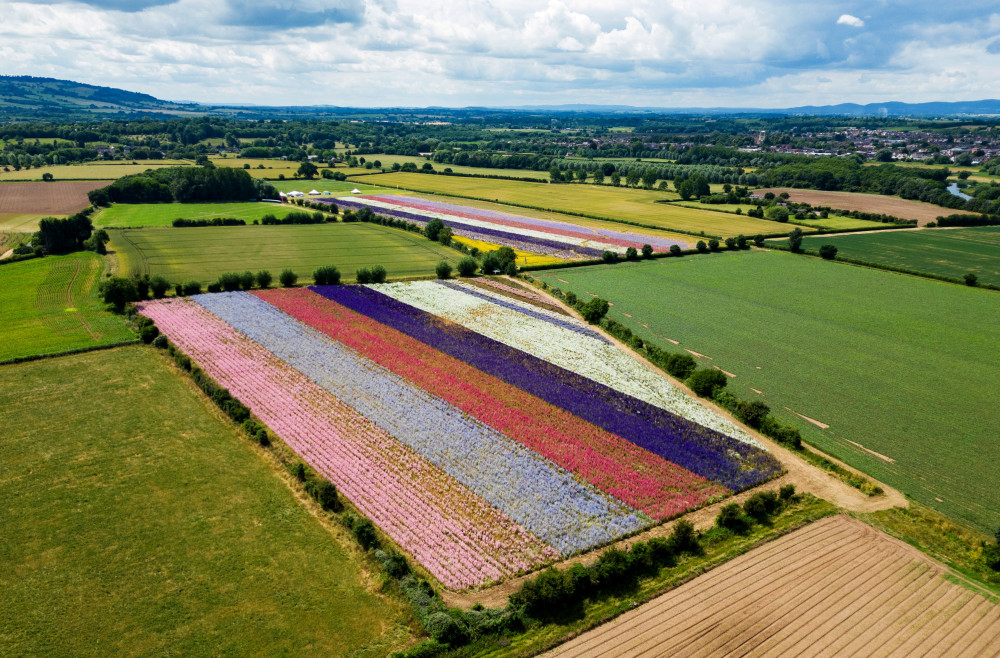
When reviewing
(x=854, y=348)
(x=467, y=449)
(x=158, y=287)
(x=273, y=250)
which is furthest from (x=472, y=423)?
(x=273, y=250)

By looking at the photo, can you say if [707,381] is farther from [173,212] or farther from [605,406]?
[173,212]

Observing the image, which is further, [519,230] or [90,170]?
[90,170]

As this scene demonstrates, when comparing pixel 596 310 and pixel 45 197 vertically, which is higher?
pixel 45 197

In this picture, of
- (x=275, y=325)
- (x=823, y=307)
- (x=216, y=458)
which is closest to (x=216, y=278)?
(x=275, y=325)

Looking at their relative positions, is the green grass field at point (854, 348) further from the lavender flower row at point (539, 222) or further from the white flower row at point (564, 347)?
the lavender flower row at point (539, 222)

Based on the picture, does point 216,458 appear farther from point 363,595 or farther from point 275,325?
point 275,325

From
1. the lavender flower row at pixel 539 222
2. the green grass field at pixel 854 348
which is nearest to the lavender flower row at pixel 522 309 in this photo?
the green grass field at pixel 854 348
